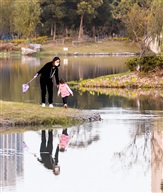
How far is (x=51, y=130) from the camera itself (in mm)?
15688

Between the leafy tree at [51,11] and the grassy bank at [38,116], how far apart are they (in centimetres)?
7699

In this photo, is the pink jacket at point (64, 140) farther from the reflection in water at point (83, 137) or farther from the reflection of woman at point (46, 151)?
the reflection of woman at point (46, 151)

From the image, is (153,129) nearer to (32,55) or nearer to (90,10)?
(32,55)

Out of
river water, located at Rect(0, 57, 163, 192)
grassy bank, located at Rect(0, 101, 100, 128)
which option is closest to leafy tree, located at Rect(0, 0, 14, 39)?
river water, located at Rect(0, 57, 163, 192)

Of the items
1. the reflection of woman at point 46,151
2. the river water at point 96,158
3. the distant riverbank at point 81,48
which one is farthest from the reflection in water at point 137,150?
the distant riverbank at point 81,48

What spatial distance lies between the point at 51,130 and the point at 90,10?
8230 cm

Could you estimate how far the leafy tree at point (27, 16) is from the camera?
3625 inches

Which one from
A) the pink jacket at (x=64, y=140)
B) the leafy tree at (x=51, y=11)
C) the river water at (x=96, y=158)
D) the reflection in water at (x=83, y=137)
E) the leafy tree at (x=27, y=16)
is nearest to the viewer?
the river water at (x=96, y=158)

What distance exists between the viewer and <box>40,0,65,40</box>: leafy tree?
310ft

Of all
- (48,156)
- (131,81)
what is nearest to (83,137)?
(48,156)

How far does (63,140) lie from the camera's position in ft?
47.5

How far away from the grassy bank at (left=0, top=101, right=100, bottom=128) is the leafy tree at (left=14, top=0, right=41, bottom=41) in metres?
75.0

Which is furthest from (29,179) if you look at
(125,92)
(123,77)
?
(123,77)

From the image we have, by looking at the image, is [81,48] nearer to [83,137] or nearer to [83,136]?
[83,136]
